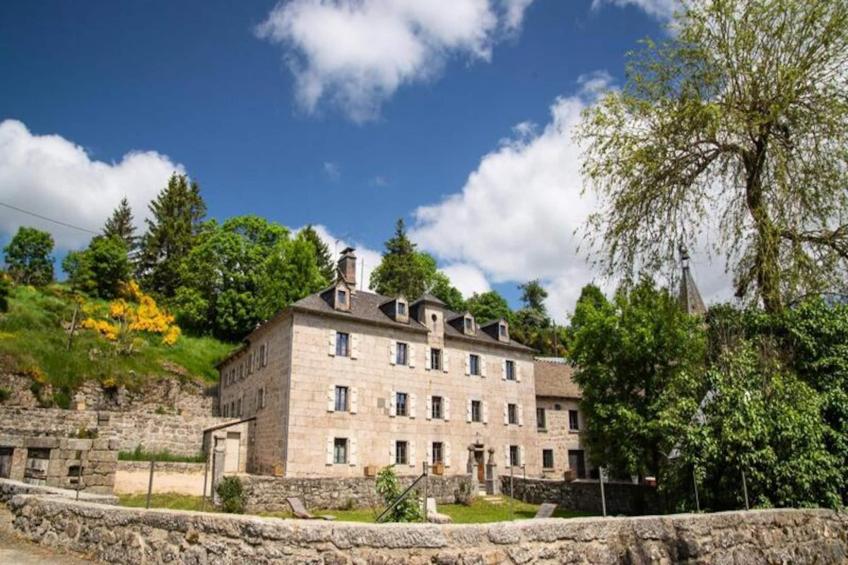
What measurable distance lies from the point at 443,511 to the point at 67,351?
23.3 metres

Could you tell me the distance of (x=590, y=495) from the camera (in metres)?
21.2

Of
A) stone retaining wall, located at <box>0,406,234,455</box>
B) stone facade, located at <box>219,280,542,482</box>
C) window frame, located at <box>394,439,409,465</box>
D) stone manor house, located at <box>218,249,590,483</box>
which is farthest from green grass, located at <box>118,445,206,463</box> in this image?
window frame, located at <box>394,439,409,465</box>

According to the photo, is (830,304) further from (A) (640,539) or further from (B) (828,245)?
(A) (640,539)

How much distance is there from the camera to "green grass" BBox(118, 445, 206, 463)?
23.9m

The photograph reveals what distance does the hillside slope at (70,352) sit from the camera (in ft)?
95.8

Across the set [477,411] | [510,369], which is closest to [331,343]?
[477,411]

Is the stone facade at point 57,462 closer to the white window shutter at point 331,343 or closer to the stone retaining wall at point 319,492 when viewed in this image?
the stone retaining wall at point 319,492

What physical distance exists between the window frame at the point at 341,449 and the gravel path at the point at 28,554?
17.3m

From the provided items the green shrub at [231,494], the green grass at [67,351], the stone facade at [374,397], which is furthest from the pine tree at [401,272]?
the green shrub at [231,494]

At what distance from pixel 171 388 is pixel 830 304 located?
3329cm

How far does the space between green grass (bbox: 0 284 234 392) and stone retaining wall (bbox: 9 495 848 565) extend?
25279 mm

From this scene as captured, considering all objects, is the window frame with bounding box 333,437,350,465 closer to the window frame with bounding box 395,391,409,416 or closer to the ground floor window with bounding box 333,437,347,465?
the ground floor window with bounding box 333,437,347,465

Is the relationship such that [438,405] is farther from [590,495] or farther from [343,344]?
[590,495]

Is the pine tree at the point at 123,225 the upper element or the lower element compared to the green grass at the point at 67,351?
upper
